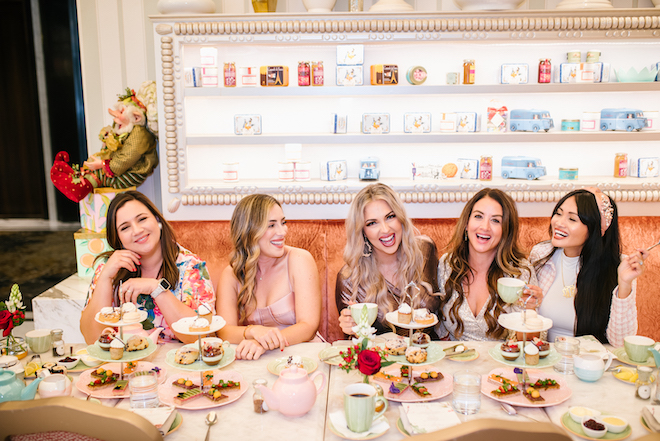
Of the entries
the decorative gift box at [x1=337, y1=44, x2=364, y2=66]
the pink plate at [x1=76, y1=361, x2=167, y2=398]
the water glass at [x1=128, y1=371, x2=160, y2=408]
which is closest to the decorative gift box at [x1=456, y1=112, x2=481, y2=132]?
the decorative gift box at [x1=337, y1=44, x2=364, y2=66]

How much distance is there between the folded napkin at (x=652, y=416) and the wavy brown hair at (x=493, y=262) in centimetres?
76

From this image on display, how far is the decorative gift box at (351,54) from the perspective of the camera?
9.97 ft

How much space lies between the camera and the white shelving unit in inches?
115

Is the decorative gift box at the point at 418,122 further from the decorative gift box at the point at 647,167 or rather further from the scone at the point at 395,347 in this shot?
the scone at the point at 395,347

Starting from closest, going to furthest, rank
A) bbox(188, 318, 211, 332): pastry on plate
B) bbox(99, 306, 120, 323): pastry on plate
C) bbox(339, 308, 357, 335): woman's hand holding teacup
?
1. bbox(188, 318, 211, 332): pastry on plate
2. bbox(99, 306, 120, 323): pastry on plate
3. bbox(339, 308, 357, 335): woman's hand holding teacup

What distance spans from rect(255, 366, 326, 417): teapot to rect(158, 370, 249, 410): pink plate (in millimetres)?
146

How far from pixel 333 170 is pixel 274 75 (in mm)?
665

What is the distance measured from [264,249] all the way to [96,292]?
0.67 meters

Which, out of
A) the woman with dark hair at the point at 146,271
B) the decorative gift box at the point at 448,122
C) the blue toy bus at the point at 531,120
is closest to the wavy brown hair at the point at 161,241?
the woman with dark hair at the point at 146,271

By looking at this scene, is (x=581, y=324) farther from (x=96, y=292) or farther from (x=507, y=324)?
(x=96, y=292)

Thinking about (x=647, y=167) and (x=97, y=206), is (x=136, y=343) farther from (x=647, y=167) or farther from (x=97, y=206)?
(x=647, y=167)

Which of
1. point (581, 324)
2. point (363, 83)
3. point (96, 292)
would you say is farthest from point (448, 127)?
point (96, 292)

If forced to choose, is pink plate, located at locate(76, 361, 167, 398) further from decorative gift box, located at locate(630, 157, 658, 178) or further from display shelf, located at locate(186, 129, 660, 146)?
decorative gift box, located at locate(630, 157, 658, 178)

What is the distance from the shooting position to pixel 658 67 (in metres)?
3.08
